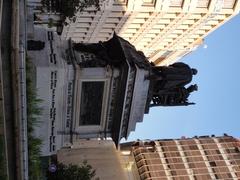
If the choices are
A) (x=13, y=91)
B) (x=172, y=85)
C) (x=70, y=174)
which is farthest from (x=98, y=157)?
(x=13, y=91)

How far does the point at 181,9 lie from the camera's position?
5416 centimetres

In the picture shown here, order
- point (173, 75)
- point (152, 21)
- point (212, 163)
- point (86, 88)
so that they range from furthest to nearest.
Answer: point (152, 21) < point (212, 163) < point (173, 75) < point (86, 88)

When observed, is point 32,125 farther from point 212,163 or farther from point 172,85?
point 212,163

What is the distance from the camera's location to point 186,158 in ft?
177

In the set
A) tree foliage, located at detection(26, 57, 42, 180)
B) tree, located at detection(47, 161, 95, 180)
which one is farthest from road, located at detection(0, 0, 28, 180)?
tree, located at detection(47, 161, 95, 180)

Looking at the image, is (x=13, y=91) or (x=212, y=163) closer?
(x=13, y=91)

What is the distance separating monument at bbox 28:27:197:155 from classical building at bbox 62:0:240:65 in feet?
71.1

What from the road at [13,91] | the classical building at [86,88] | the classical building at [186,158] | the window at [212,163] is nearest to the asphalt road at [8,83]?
the road at [13,91]

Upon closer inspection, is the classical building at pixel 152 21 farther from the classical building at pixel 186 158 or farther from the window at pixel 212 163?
the window at pixel 212 163

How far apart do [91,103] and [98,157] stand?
28.1 metres

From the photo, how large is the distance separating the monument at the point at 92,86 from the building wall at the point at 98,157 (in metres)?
25.0

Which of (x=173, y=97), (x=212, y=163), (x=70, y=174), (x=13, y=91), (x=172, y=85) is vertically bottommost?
(x=212, y=163)

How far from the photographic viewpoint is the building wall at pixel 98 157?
170ft

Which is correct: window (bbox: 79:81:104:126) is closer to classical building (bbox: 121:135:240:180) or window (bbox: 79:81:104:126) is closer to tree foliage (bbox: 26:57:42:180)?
tree foliage (bbox: 26:57:42:180)
